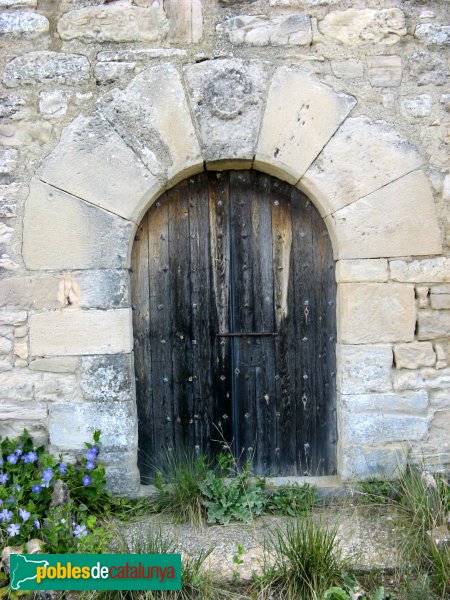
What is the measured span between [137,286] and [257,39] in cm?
149

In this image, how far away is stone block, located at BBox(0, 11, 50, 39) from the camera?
2.98m

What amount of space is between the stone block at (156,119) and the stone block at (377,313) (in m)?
1.15

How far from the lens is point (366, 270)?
9.82 feet

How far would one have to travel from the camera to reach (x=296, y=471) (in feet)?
10.8

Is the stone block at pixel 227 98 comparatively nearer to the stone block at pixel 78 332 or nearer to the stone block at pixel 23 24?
the stone block at pixel 23 24

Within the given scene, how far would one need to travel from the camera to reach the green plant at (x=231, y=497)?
9.48 ft

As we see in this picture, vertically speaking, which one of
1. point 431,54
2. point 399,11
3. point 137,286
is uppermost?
point 399,11

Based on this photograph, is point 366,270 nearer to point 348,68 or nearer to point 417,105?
point 417,105

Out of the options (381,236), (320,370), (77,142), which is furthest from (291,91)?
(320,370)

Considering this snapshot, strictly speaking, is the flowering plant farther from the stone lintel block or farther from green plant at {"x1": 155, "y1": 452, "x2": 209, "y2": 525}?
the stone lintel block

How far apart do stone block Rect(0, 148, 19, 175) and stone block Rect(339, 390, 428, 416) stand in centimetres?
218

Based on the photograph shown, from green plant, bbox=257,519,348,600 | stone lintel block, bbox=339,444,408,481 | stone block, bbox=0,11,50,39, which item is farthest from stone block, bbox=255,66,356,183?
green plant, bbox=257,519,348,600

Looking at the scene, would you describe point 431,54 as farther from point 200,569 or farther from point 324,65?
point 200,569

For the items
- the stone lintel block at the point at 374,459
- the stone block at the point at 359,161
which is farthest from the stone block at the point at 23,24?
the stone lintel block at the point at 374,459
